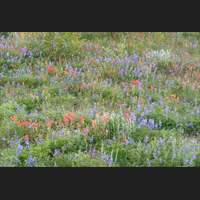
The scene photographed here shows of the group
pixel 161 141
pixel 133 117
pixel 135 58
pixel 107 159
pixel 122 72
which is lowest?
pixel 107 159

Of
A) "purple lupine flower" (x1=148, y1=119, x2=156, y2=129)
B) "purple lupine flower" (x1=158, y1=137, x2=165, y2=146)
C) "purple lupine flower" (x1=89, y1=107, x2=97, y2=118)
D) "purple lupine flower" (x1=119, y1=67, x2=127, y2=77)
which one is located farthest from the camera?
"purple lupine flower" (x1=119, y1=67, x2=127, y2=77)

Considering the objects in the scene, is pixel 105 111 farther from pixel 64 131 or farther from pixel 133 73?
pixel 133 73

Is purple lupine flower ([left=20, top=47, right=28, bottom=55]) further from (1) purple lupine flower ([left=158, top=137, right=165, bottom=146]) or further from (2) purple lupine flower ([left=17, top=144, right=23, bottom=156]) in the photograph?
(1) purple lupine flower ([left=158, top=137, right=165, bottom=146])

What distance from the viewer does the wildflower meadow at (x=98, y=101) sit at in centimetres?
643

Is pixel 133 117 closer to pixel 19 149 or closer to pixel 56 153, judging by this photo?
pixel 56 153

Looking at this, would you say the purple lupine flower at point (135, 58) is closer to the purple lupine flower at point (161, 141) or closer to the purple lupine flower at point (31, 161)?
the purple lupine flower at point (161, 141)

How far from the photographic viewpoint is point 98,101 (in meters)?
8.71

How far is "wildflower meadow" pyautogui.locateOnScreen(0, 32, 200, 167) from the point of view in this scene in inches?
253

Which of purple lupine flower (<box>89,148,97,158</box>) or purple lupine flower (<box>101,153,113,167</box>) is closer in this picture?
purple lupine flower (<box>101,153,113,167</box>)

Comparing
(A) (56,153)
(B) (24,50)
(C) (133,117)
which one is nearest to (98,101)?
(C) (133,117)

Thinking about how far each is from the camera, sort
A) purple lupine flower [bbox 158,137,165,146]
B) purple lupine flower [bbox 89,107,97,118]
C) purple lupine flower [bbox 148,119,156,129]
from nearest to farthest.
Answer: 1. purple lupine flower [bbox 158,137,165,146]
2. purple lupine flower [bbox 148,119,156,129]
3. purple lupine flower [bbox 89,107,97,118]

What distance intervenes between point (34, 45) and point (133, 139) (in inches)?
203

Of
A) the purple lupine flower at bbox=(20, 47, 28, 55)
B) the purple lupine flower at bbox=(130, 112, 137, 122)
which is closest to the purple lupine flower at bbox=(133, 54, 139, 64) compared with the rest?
the purple lupine flower at bbox=(20, 47, 28, 55)

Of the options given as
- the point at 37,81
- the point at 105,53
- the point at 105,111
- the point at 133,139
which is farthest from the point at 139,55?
the point at 133,139
